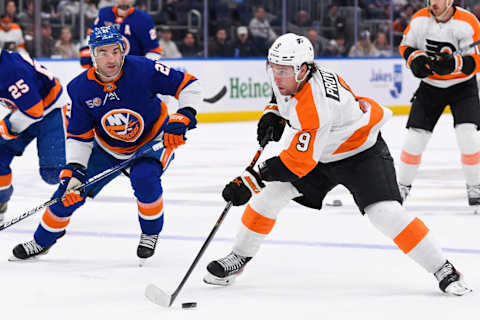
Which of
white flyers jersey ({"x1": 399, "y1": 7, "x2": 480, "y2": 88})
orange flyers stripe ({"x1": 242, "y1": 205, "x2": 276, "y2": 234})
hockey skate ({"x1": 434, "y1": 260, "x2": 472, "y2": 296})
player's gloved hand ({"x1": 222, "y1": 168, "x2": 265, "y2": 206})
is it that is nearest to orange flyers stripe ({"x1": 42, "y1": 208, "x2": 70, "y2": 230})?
orange flyers stripe ({"x1": 242, "y1": 205, "x2": 276, "y2": 234})

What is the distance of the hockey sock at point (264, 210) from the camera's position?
3.22m

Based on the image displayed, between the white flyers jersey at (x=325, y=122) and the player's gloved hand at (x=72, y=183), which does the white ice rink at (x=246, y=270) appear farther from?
the white flyers jersey at (x=325, y=122)

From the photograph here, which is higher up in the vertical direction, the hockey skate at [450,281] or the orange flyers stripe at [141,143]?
the orange flyers stripe at [141,143]

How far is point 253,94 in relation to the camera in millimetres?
10914

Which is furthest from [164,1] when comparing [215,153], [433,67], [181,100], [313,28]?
[181,100]

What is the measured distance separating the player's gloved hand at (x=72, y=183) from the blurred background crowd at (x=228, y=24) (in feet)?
19.4

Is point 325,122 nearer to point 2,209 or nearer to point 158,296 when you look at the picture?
point 158,296

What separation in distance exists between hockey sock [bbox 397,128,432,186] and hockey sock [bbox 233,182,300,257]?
1.94 m

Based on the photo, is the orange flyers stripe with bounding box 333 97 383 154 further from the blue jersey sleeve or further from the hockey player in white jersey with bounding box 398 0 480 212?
the hockey player in white jersey with bounding box 398 0 480 212

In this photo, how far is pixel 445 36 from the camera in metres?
4.89

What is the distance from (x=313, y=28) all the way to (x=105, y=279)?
28.3 feet

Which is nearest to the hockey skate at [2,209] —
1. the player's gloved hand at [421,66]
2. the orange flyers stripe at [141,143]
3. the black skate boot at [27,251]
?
the black skate boot at [27,251]

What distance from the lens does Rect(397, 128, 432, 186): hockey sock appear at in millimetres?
5022

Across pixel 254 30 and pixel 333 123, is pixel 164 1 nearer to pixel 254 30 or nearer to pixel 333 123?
pixel 254 30
